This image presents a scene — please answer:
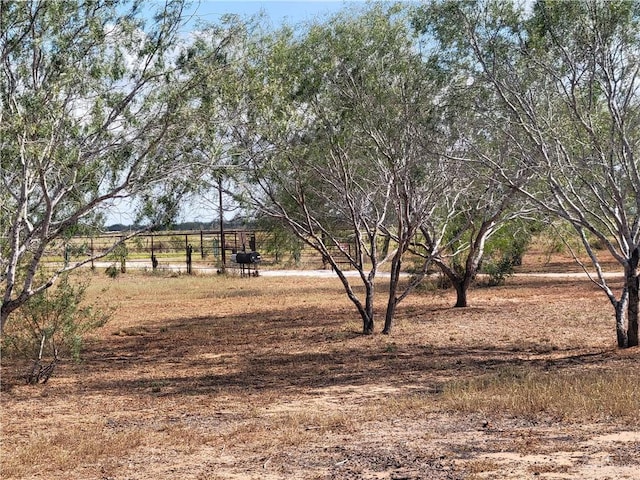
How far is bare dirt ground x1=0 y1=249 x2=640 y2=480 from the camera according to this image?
276 inches

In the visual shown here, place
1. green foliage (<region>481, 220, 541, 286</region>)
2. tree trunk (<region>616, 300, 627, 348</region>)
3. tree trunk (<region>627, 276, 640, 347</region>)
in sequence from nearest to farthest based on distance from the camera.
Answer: tree trunk (<region>627, 276, 640, 347</region>) → tree trunk (<region>616, 300, 627, 348</region>) → green foliage (<region>481, 220, 541, 286</region>)

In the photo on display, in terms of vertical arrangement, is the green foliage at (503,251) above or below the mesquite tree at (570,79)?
below

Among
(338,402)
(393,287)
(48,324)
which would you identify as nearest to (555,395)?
(338,402)

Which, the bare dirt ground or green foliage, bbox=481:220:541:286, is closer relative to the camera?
the bare dirt ground

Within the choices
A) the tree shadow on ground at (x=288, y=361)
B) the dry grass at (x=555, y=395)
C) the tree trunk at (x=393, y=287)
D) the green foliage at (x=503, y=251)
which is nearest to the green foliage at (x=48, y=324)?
the tree shadow on ground at (x=288, y=361)

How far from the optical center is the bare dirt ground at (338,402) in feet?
23.0

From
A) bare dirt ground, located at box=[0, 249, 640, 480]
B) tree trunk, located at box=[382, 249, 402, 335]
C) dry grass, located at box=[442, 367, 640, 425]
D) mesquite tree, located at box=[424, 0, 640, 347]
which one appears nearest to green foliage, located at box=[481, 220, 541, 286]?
bare dirt ground, located at box=[0, 249, 640, 480]

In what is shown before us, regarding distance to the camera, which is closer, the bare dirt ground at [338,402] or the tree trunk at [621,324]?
the bare dirt ground at [338,402]

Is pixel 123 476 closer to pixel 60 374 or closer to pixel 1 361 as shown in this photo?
pixel 60 374

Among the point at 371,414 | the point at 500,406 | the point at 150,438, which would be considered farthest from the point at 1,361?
the point at 500,406

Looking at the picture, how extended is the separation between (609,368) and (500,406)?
10.5ft

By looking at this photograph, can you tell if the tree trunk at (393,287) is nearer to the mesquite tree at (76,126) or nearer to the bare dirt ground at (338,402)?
the bare dirt ground at (338,402)

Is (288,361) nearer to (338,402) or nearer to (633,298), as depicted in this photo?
(338,402)

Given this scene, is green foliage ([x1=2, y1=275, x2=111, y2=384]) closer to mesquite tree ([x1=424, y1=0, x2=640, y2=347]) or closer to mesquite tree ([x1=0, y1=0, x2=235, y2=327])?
mesquite tree ([x1=0, y1=0, x2=235, y2=327])
